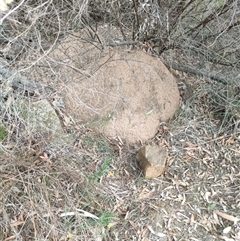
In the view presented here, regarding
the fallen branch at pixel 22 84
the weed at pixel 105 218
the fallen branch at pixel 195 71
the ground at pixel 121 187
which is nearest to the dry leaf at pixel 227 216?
the ground at pixel 121 187

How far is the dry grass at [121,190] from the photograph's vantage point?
274cm

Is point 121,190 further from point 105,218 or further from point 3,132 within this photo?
point 3,132

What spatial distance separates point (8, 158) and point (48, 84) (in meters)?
0.77

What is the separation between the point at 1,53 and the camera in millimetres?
3197

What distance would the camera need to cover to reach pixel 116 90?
11.4 feet

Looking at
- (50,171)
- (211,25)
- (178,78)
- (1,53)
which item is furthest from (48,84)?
(211,25)

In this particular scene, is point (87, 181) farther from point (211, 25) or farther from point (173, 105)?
point (211, 25)

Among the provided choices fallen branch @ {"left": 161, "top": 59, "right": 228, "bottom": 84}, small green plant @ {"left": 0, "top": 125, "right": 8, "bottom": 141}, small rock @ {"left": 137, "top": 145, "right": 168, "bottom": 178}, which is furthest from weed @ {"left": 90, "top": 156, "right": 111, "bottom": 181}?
fallen branch @ {"left": 161, "top": 59, "right": 228, "bottom": 84}

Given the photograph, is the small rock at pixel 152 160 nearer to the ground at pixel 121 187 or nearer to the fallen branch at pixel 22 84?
the ground at pixel 121 187

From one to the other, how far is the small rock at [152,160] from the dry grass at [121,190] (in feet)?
0.23

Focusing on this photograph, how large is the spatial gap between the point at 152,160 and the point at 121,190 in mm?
312

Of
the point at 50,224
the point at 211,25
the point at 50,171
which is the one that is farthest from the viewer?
the point at 211,25

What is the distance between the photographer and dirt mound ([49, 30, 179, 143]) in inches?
133

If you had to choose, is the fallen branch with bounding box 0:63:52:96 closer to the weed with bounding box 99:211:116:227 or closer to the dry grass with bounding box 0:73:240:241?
the dry grass with bounding box 0:73:240:241
